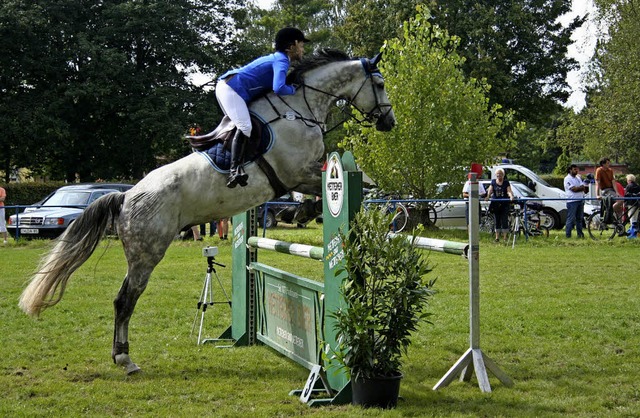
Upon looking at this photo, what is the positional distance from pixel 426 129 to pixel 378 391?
595 inches

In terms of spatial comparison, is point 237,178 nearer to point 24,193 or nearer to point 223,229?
point 223,229

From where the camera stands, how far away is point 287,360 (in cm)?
643

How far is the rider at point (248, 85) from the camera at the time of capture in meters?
5.65

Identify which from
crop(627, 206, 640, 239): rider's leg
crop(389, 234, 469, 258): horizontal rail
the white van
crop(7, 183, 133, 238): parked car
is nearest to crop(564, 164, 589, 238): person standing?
crop(627, 206, 640, 239): rider's leg

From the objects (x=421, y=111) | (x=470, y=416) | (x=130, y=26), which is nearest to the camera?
(x=470, y=416)

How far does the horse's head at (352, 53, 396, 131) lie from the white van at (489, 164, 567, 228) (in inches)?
557

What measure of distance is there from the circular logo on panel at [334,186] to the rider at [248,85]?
0.80 metres

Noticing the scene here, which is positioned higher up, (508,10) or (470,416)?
(508,10)

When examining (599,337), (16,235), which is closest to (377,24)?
(16,235)

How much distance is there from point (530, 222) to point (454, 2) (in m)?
22.5

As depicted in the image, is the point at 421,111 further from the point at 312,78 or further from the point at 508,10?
the point at 508,10

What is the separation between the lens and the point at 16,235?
697 inches

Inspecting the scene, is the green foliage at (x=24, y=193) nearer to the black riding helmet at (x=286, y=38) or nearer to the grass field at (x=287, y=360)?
the grass field at (x=287, y=360)

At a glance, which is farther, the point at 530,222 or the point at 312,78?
the point at 530,222
